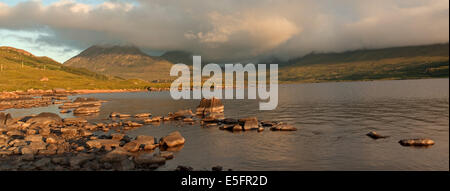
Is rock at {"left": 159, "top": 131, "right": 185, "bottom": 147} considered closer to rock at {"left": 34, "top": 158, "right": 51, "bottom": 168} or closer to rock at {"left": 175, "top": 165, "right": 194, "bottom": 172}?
rock at {"left": 175, "top": 165, "right": 194, "bottom": 172}

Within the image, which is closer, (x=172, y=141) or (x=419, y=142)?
(x=419, y=142)

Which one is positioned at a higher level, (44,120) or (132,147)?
(44,120)

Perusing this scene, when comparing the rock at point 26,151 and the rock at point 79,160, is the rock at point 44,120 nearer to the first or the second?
the rock at point 26,151

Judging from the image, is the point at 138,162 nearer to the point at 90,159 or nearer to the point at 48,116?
the point at 90,159

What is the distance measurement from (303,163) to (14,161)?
3518 centimetres

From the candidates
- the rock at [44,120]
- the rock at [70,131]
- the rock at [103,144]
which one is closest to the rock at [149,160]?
the rock at [103,144]

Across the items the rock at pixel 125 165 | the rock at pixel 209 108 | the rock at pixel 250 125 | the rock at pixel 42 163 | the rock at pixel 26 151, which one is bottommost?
the rock at pixel 125 165

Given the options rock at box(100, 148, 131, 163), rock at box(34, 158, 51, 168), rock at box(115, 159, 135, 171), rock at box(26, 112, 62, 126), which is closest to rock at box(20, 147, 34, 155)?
rock at box(34, 158, 51, 168)

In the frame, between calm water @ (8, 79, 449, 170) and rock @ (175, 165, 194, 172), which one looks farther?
calm water @ (8, 79, 449, 170)

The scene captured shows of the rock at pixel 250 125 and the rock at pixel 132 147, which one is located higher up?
the rock at pixel 250 125

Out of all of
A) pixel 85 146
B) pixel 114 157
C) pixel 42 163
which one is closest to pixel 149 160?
pixel 114 157

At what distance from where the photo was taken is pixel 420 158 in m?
32.5

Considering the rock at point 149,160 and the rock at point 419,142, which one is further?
the rock at point 419,142

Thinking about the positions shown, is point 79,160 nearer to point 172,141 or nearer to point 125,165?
point 125,165
